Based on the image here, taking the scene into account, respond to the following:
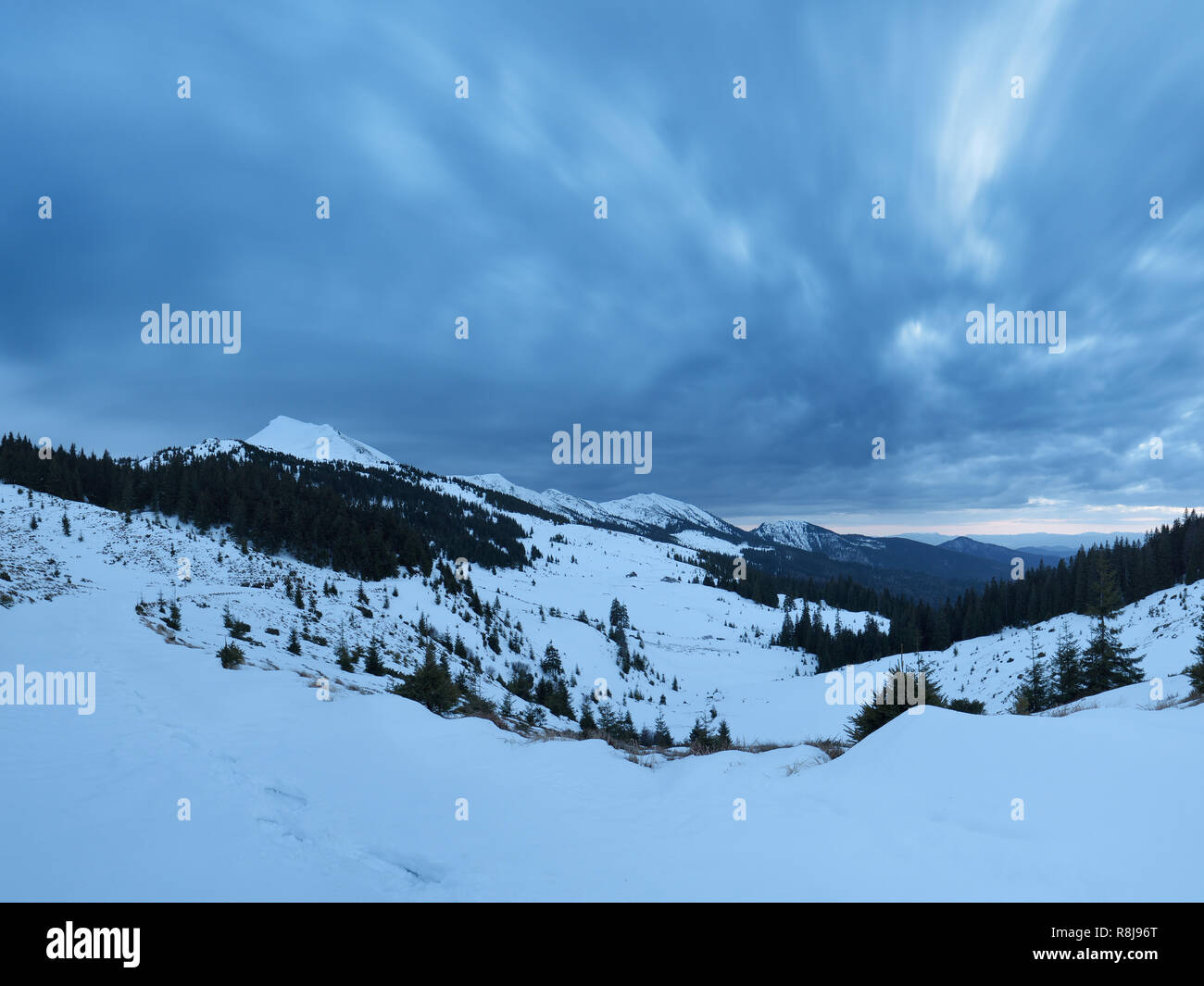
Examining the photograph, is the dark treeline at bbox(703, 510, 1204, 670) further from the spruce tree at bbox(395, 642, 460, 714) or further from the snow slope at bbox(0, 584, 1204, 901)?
the snow slope at bbox(0, 584, 1204, 901)

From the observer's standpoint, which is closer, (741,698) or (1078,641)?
(1078,641)

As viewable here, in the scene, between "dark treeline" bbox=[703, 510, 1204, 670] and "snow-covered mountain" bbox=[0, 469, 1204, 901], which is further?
"dark treeline" bbox=[703, 510, 1204, 670]

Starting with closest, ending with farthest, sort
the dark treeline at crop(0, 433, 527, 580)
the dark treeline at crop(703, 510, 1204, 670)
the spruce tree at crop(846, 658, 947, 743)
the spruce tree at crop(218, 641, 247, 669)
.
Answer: the spruce tree at crop(846, 658, 947, 743) → the spruce tree at crop(218, 641, 247, 669) → the dark treeline at crop(0, 433, 527, 580) → the dark treeline at crop(703, 510, 1204, 670)

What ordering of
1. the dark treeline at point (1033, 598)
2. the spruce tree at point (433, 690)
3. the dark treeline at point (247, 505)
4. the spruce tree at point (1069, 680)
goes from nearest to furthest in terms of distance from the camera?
the spruce tree at point (433, 690) → the spruce tree at point (1069, 680) → the dark treeline at point (247, 505) → the dark treeline at point (1033, 598)

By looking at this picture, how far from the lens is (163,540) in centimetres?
3684

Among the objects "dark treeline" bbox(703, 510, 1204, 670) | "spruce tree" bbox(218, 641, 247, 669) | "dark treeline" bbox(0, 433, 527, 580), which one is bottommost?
"dark treeline" bbox(703, 510, 1204, 670)

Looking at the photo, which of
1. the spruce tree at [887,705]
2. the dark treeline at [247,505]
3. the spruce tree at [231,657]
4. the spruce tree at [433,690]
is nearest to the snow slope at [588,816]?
the spruce tree at [887,705]

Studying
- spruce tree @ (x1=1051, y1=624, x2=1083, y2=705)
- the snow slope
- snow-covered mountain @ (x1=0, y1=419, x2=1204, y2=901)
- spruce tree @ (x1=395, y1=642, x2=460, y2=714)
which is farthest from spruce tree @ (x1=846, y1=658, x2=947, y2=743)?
spruce tree @ (x1=1051, y1=624, x2=1083, y2=705)

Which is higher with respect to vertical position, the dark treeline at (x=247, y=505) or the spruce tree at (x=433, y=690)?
the dark treeline at (x=247, y=505)

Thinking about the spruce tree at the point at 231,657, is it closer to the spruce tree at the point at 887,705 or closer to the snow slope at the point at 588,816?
the snow slope at the point at 588,816

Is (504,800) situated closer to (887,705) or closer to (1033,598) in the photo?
(887,705)
